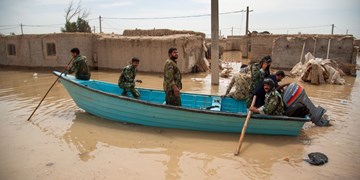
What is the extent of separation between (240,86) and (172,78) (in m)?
1.86

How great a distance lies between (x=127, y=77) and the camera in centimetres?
653

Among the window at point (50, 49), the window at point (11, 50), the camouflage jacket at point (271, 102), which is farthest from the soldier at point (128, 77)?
the window at point (11, 50)

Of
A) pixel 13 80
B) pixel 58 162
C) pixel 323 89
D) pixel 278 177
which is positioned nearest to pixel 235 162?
pixel 278 177

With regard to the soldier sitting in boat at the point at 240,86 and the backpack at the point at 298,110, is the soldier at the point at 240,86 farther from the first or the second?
the backpack at the point at 298,110

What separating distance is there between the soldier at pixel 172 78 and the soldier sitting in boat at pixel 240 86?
1453 mm

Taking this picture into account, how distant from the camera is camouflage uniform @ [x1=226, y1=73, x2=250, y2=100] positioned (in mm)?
6359

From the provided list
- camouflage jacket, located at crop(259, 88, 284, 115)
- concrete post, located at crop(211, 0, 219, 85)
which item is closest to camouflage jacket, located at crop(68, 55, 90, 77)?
camouflage jacket, located at crop(259, 88, 284, 115)

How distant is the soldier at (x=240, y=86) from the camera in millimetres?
6359

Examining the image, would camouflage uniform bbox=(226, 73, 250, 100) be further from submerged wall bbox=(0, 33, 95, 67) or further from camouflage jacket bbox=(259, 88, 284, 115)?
submerged wall bbox=(0, 33, 95, 67)

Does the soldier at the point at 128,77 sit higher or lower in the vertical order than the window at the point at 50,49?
lower

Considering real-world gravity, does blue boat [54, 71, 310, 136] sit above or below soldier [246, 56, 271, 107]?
below

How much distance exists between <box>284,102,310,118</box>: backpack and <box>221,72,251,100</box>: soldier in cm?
121

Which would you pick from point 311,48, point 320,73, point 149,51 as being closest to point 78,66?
point 149,51

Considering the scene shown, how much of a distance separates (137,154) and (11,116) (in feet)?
14.3
